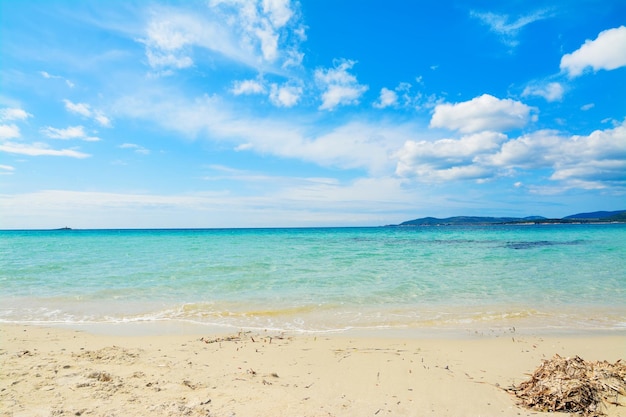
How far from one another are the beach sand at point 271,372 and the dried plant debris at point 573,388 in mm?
199

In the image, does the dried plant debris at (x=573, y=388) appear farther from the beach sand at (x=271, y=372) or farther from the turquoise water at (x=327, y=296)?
the turquoise water at (x=327, y=296)

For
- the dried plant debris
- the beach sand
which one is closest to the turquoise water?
the beach sand

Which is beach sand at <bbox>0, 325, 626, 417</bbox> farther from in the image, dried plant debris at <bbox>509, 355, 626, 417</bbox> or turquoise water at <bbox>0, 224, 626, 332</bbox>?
turquoise water at <bbox>0, 224, 626, 332</bbox>

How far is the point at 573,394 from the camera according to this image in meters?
4.49

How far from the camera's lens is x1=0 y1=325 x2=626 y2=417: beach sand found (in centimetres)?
447

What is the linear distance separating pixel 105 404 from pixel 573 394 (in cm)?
622

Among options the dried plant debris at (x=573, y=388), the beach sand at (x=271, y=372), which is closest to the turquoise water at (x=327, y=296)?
the beach sand at (x=271, y=372)

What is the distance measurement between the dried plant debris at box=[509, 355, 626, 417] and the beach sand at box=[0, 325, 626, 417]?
0.20m

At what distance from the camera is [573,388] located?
14.9 feet

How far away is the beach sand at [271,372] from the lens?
4.47 meters

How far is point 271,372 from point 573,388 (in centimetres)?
442

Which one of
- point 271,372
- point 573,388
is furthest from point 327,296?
point 573,388

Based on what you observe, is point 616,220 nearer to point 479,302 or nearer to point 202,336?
point 479,302

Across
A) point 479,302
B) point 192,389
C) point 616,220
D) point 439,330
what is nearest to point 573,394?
point 439,330
